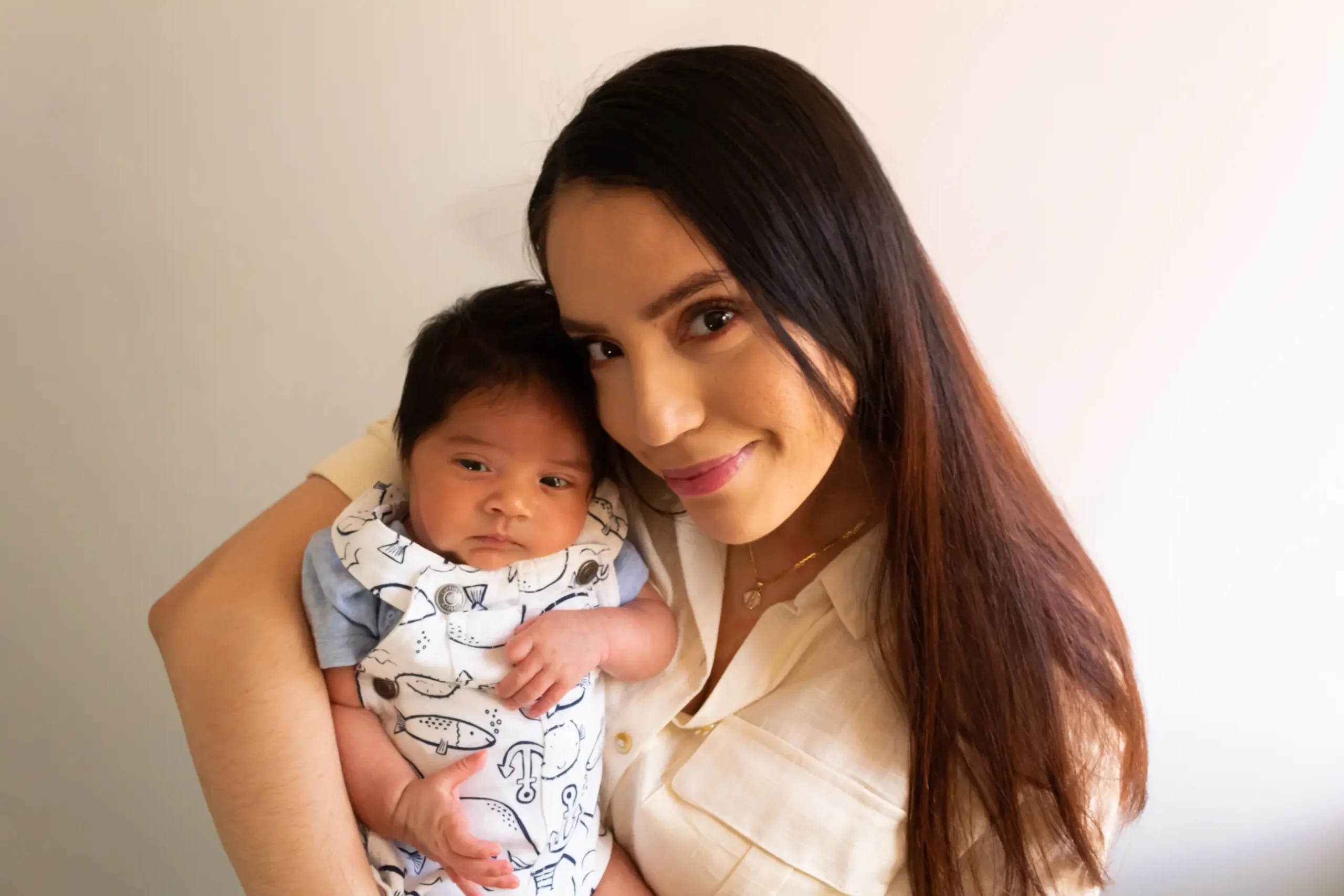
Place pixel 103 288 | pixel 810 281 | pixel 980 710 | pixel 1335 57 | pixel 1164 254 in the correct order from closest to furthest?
1. pixel 810 281
2. pixel 980 710
3. pixel 1335 57
4. pixel 1164 254
5. pixel 103 288

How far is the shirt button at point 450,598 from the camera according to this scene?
92 cm

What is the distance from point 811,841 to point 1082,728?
14.9 inches

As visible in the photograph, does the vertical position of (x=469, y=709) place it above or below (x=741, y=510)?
below

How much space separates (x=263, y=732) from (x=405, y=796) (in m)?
0.18

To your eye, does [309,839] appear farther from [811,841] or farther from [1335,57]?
[1335,57]

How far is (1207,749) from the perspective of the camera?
156 centimetres

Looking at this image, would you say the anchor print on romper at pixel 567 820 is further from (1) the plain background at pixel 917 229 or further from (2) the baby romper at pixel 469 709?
(1) the plain background at pixel 917 229

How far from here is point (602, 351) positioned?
95 cm

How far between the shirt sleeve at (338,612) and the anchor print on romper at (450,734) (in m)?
0.11

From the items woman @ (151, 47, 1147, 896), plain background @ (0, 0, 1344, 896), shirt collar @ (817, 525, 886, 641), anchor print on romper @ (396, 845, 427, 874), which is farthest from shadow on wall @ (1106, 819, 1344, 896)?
anchor print on romper @ (396, 845, 427, 874)

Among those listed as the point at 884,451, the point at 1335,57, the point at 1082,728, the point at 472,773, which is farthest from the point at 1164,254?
the point at 472,773

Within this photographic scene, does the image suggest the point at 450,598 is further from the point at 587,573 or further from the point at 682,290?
the point at 682,290

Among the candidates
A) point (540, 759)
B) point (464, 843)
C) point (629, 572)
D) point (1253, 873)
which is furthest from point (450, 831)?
point (1253, 873)

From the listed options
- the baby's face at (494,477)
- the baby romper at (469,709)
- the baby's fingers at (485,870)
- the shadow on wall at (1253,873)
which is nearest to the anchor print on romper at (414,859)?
the baby romper at (469,709)
